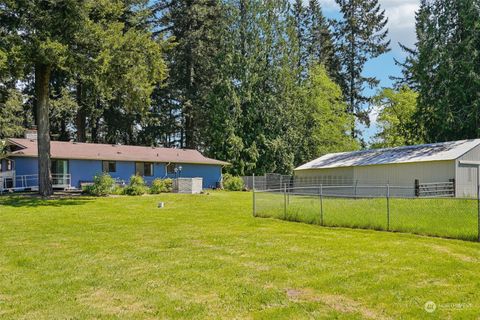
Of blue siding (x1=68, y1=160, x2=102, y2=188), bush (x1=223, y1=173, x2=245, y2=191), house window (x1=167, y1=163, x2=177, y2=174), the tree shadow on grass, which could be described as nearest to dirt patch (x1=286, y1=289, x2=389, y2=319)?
the tree shadow on grass

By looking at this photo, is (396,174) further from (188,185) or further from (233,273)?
(233,273)

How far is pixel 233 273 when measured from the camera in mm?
7688

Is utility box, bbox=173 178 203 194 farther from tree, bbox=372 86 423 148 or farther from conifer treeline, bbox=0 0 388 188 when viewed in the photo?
tree, bbox=372 86 423 148

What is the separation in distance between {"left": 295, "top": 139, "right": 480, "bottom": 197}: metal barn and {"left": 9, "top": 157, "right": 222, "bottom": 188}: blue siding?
9.49 metres

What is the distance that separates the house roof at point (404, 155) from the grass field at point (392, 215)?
8876 mm

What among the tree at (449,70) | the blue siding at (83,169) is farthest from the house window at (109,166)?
the tree at (449,70)

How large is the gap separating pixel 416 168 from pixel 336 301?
70.2 ft

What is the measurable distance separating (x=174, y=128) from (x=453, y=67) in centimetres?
2753

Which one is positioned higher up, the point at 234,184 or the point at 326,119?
the point at 326,119

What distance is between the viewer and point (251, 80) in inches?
1673

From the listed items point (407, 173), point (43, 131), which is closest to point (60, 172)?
point (43, 131)

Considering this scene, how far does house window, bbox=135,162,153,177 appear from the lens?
110 feet

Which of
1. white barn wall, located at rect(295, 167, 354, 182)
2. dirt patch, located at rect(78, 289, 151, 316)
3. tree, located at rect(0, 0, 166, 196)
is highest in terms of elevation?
tree, located at rect(0, 0, 166, 196)

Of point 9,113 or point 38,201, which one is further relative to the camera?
point 9,113
